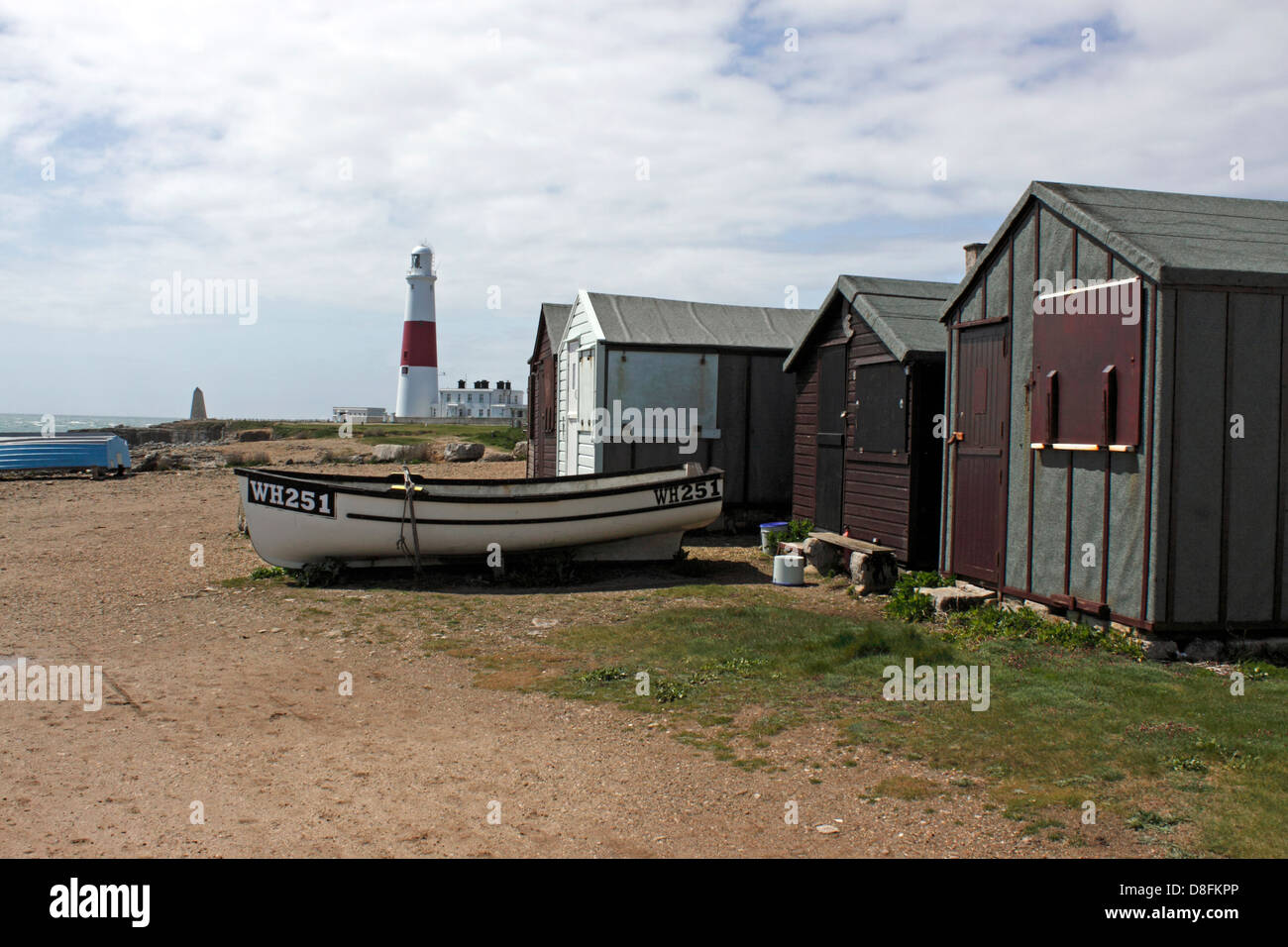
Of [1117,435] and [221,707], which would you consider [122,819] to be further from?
[1117,435]

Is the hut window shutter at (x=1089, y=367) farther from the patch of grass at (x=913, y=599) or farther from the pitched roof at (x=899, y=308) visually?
the pitched roof at (x=899, y=308)

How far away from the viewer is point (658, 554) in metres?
14.3

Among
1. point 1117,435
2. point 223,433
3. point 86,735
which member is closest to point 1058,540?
point 1117,435

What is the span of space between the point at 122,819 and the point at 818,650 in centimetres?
555

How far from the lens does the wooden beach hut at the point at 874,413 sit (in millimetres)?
12094

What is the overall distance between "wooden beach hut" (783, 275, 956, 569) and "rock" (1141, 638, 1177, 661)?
4.32 m

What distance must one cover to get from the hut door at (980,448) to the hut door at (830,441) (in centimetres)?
321

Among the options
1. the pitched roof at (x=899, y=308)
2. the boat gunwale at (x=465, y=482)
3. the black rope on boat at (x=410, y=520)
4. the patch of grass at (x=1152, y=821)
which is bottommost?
the patch of grass at (x=1152, y=821)

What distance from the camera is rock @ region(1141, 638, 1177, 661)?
7812mm

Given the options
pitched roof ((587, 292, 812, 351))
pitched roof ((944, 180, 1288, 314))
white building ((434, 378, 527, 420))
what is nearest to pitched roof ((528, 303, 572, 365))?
pitched roof ((587, 292, 812, 351))

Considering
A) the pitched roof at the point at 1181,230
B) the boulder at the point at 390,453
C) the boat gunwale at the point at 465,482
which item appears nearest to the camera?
the pitched roof at the point at 1181,230

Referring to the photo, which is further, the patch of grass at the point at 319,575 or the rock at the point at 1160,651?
the patch of grass at the point at 319,575

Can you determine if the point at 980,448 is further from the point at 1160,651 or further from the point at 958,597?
the point at 1160,651

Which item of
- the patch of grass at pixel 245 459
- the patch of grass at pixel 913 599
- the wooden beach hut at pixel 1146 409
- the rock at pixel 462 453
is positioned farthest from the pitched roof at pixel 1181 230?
the patch of grass at pixel 245 459
